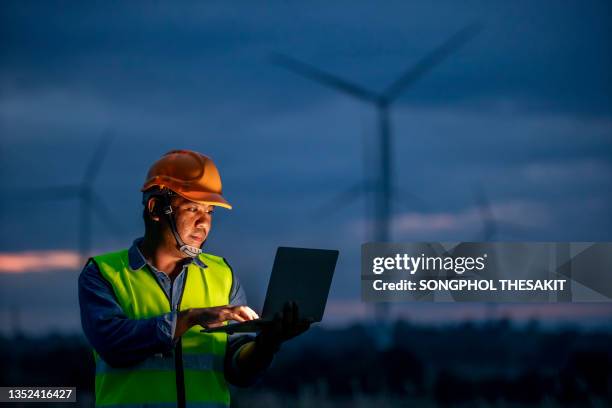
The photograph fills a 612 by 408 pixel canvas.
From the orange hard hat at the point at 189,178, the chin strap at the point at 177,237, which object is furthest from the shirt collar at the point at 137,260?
the orange hard hat at the point at 189,178

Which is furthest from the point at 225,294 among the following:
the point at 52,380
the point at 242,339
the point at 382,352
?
the point at 382,352

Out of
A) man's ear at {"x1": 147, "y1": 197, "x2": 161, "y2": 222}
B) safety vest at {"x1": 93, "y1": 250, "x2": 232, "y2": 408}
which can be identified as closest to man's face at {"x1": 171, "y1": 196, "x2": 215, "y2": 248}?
man's ear at {"x1": 147, "y1": 197, "x2": 161, "y2": 222}

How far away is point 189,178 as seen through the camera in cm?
843

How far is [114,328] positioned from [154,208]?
1062 millimetres

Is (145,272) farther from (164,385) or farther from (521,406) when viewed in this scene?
(521,406)

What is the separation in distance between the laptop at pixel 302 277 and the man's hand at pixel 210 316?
0.10 meters

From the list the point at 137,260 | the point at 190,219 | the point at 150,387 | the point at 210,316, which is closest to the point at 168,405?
the point at 150,387

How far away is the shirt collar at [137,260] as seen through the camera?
27.2 ft

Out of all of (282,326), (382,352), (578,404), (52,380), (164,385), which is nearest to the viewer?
(282,326)

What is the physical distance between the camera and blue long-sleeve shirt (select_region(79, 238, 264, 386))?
305 inches

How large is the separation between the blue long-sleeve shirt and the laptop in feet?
1.65

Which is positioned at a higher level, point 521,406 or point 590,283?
point 590,283

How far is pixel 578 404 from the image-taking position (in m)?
25.5

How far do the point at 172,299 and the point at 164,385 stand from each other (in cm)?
67
